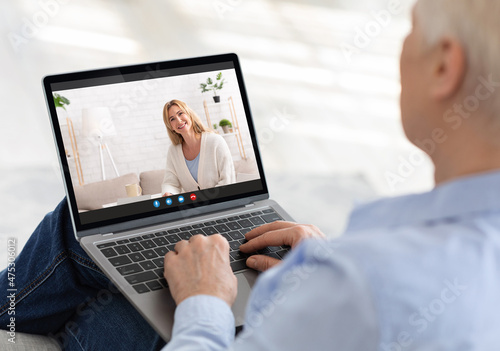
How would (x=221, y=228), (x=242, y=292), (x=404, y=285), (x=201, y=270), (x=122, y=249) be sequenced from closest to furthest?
(x=404, y=285) < (x=201, y=270) < (x=242, y=292) < (x=122, y=249) < (x=221, y=228)

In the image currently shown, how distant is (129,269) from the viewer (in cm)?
107

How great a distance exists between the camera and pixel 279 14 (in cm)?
363

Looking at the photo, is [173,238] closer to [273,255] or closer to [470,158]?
[273,255]

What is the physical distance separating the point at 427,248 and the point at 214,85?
813mm

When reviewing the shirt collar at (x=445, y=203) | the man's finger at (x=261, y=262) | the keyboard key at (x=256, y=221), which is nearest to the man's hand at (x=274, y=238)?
the man's finger at (x=261, y=262)

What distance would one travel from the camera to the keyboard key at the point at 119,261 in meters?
1.09

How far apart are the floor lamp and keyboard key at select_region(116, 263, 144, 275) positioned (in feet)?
0.73

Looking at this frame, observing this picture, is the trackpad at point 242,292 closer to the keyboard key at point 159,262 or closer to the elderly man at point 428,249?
the keyboard key at point 159,262

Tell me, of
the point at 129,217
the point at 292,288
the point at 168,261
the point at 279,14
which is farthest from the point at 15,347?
the point at 279,14

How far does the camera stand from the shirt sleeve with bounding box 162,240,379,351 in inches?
22.5

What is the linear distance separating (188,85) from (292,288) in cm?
79

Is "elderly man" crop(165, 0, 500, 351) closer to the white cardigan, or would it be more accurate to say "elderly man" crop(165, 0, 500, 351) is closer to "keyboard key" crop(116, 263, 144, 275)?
"keyboard key" crop(116, 263, 144, 275)

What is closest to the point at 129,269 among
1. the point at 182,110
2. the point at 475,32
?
the point at 182,110

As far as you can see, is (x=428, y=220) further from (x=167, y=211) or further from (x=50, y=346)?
(x=50, y=346)
